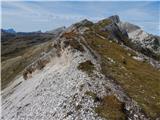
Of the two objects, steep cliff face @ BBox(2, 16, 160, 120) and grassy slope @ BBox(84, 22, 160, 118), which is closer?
steep cliff face @ BBox(2, 16, 160, 120)

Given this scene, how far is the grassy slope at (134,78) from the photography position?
51281 mm

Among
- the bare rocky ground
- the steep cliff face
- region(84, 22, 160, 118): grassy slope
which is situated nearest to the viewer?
the bare rocky ground

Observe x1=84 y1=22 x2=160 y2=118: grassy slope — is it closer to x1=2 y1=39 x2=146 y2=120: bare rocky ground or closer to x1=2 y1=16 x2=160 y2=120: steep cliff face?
x1=2 y1=16 x2=160 y2=120: steep cliff face

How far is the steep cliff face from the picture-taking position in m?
45.8

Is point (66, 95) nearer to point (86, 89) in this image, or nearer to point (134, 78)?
point (86, 89)

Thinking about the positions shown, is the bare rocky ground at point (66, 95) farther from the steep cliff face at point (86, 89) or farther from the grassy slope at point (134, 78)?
the grassy slope at point (134, 78)

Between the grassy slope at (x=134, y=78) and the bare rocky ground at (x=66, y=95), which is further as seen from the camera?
the grassy slope at (x=134, y=78)

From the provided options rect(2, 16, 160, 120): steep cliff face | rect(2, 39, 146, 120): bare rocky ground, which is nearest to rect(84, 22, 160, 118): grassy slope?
rect(2, 16, 160, 120): steep cliff face

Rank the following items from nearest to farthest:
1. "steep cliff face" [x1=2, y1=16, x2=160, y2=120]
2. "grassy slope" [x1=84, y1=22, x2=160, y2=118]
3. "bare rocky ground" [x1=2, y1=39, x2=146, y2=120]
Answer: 1. "bare rocky ground" [x1=2, y1=39, x2=146, y2=120]
2. "steep cliff face" [x1=2, y1=16, x2=160, y2=120]
3. "grassy slope" [x1=84, y1=22, x2=160, y2=118]

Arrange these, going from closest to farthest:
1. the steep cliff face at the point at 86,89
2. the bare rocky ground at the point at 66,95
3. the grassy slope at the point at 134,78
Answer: the bare rocky ground at the point at 66,95 → the steep cliff face at the point at 86,89 → the grassy slope at the point at 134,78

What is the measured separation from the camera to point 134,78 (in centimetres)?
6078

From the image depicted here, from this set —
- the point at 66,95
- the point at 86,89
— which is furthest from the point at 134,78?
the point at 66,95

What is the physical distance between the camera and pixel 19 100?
6178 centimetres

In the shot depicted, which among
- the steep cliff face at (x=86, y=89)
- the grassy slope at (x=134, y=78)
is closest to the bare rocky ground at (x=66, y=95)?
the steep cliff face at (x=86, y=89)
